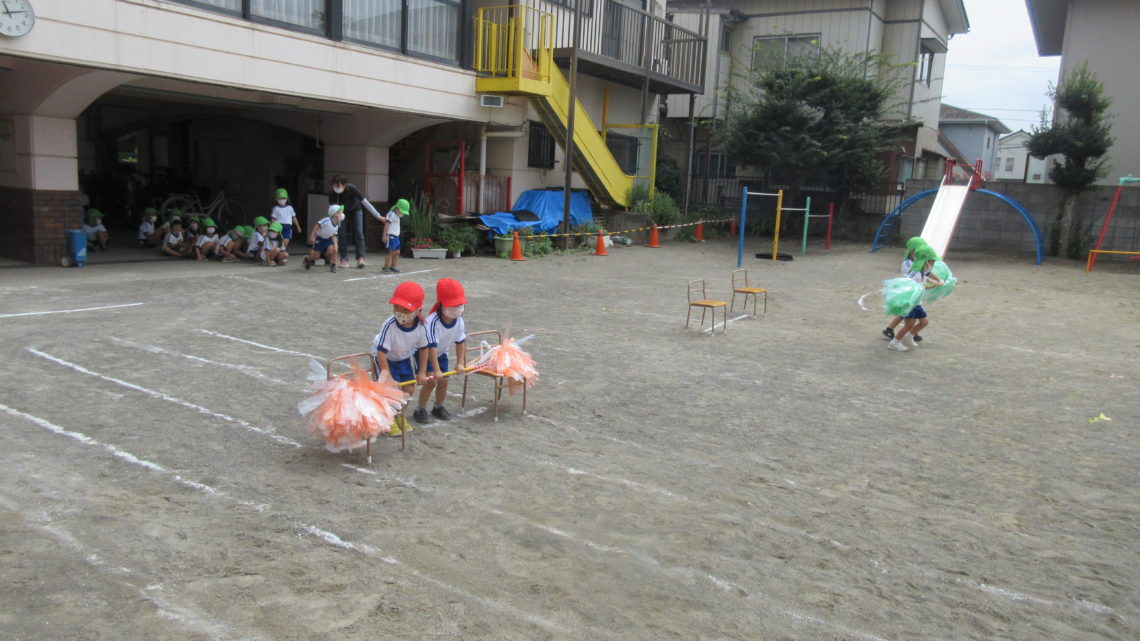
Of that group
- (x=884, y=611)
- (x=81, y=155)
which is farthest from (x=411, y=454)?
(x=81, y=155)

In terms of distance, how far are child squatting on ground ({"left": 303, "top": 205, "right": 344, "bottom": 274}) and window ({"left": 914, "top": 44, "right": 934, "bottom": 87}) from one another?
20.9 metres

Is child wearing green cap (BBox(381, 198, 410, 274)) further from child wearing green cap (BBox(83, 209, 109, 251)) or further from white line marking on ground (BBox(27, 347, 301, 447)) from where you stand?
white line marking on ground (BBox(27, 347, 301, 447))

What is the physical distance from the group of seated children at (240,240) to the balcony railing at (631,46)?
7.89 m

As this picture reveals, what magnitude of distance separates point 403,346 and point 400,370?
25 cm

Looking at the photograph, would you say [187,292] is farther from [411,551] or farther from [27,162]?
[411,551]

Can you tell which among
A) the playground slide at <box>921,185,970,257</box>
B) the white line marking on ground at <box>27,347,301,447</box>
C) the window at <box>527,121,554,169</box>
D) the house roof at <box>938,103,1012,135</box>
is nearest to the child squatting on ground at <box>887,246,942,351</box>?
the white line marking on ground at <box>27,347,301,447</box>

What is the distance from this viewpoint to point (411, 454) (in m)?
6.07

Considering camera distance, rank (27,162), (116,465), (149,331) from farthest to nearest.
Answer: (27,162) → (149,331) → (116,465)

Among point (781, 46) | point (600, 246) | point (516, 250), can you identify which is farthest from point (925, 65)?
point (516, 250)

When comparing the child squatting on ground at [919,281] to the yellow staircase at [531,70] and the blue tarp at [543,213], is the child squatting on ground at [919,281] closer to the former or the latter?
the blue tarp at [543,213]

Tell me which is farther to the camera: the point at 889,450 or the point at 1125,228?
the point at 1125,228

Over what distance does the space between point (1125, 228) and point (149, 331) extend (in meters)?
21.8

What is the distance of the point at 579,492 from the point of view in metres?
5.47

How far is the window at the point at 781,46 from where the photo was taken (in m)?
25.6
